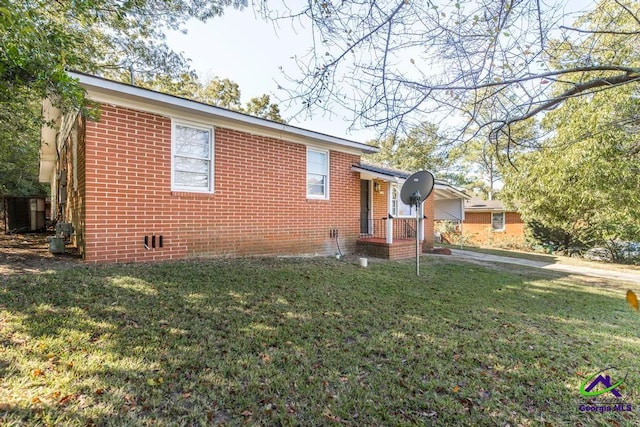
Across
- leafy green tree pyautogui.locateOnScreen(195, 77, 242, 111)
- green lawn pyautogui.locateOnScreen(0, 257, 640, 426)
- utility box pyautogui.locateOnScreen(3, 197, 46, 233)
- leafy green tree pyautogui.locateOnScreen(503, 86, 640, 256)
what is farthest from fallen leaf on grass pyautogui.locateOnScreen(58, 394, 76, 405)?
leafy green tree pyautogui.locateOnScreen(195, 77, 242, 111)

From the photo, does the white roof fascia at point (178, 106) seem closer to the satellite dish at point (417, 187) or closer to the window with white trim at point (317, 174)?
the window with white trim at point (317, 174)

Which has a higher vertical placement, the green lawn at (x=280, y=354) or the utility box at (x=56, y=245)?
the utility box at (x=56, y=245)

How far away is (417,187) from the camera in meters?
7.95

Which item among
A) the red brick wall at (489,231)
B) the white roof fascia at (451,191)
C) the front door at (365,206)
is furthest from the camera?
the red brick wall at (489,231)

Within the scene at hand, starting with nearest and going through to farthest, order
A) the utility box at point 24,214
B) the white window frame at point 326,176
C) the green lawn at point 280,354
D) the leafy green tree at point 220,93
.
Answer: the green lawn at point 280,354, the white window frame at point 326,176, the utility box at point 24,214, the leafy green tree at point 220,93

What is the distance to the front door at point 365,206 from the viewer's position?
37.4 feet

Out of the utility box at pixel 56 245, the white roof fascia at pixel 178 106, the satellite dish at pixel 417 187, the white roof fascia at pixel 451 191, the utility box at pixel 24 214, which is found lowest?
the utility box at pixel 56 245

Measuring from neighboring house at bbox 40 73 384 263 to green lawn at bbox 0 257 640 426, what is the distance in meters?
1.07

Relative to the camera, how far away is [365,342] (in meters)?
3.52

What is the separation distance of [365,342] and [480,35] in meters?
4.11

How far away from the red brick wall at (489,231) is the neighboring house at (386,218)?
9.71m

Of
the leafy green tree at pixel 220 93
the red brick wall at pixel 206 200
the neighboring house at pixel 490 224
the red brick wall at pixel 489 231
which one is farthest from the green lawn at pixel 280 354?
the leafy green tree at pixel 220 93

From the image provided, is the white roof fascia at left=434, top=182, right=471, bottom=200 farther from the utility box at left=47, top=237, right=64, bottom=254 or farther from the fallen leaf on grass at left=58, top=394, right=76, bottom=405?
the fallen leaf on grass at left=58, top=394, right=76, bottom=405

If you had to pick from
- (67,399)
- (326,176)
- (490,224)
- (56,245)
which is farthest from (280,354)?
(490,224)
